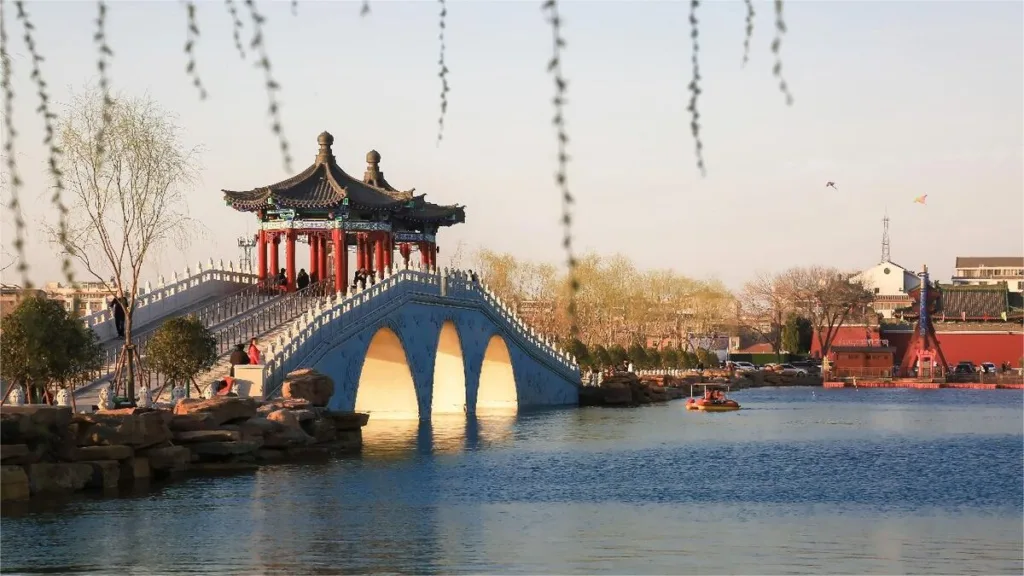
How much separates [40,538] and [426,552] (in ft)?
18.1

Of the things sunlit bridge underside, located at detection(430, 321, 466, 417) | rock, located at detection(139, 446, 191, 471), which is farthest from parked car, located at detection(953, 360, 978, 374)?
rock, located at detection(139, 446, 191, 471)

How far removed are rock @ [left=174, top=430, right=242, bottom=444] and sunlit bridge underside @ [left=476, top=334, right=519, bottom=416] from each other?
77.8ft

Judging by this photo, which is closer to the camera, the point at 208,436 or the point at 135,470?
the point at 135,470

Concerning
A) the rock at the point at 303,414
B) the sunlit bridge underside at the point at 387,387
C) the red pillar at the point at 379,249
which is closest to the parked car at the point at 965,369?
the red pillar at the point at 379,249

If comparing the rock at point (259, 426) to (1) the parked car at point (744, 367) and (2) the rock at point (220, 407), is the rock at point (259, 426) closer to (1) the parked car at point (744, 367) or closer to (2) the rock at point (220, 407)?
(2) the rock at point (220, 407)

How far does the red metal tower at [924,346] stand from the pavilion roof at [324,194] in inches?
1594

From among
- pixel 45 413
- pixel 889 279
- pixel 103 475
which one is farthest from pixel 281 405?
pixel 889 279

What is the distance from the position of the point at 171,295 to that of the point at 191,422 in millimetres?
11018

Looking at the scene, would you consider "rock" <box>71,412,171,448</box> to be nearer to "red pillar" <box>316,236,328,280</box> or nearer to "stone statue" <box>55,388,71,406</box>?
"stone statue" <box>55,388,71,406</box>

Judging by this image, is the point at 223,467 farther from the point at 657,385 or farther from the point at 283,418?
the point at 657,385

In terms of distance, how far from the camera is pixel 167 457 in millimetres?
26062

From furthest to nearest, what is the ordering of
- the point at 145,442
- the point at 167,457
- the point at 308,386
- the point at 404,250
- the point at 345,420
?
the point at 404,250, the point at 345,420, the point at 308,386, the point at 167,457, the point at 145,442

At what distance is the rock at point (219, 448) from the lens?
27.5 metres

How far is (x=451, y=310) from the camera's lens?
4569cm
